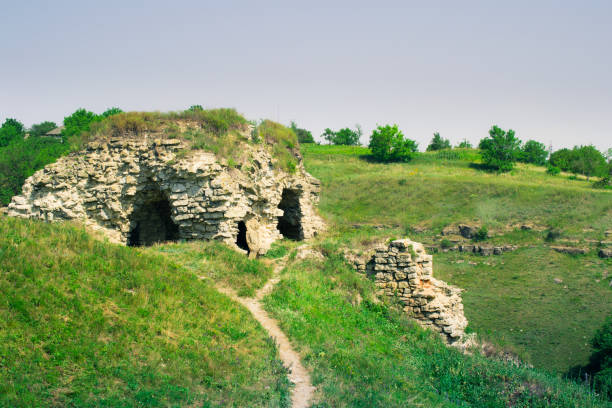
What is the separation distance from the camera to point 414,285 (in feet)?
43.7

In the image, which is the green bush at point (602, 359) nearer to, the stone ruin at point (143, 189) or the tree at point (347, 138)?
the stone ruin at point (143, 189)

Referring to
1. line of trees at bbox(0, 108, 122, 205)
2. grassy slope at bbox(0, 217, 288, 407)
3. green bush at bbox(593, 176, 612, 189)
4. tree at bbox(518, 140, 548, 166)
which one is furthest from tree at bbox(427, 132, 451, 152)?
grassy slope at bbox(0, 217, 288, 407)

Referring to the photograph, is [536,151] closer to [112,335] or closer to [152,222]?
[152,222]

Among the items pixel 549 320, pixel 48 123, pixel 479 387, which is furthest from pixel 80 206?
pixel 48 123

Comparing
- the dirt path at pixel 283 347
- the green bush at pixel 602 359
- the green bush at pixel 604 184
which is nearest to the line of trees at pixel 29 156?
the dirt path at pixel 283 347

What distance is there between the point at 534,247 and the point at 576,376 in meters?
16.3

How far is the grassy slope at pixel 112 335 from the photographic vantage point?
18.4 ft

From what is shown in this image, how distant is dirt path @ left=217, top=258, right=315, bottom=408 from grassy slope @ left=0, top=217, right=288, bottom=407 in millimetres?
303

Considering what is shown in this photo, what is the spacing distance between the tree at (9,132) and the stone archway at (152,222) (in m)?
47.7

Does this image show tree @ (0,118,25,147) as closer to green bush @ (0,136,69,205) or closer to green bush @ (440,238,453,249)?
green bush @ (0,136,69,205)

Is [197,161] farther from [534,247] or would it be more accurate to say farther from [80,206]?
[534,247]

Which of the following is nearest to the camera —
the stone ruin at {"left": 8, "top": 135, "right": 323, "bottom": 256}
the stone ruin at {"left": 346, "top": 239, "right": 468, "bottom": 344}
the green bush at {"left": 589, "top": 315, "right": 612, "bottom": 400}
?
the stone ruin at {"left": 346, "top": 239, "right": 468, "bottom": 344}

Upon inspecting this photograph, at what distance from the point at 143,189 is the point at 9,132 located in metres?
53.4

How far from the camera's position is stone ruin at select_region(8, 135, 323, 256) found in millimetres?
14672
